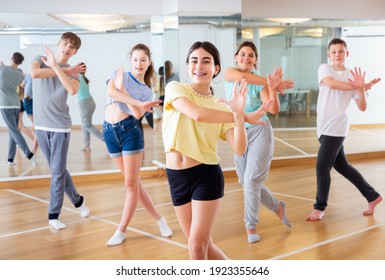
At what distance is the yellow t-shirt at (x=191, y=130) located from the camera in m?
2.95

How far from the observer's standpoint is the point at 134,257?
4051mm

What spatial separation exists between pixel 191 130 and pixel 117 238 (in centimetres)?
170

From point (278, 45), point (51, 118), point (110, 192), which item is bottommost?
point (110, 192)

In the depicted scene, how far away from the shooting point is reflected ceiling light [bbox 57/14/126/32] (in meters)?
6.74

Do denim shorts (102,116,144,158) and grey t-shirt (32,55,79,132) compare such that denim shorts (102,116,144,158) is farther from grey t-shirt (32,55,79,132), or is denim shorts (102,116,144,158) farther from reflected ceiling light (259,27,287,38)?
reflected ceiling light (259,27,287,38)

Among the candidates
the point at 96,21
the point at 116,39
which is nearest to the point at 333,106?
the point at 116,39

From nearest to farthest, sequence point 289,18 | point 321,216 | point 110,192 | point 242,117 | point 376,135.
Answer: point 242,117 < point 321,216 < point 110,192 < point 289,18 < point 376,135

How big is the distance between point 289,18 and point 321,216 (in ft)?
11.4

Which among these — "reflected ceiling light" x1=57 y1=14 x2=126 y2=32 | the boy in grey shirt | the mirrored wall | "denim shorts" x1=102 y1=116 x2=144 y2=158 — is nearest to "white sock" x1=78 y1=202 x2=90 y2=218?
the boy in grey shirt

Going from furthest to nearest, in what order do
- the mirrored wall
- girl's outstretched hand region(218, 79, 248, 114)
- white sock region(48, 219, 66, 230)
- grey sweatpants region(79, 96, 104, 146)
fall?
grey sweatpants region(79, 96, 104, 146)
the mirrored wall
white sock region(48, 219, 66, 230)
girl's outstretched hand region(218, 79, 248, 114)

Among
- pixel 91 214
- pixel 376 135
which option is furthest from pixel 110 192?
pixel 376 135

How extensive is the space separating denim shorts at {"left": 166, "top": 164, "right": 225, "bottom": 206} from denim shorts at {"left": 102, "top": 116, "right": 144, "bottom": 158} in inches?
50.1

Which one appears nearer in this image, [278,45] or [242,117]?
[242,117]

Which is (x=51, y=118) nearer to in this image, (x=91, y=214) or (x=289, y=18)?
(x=91, y=214)
